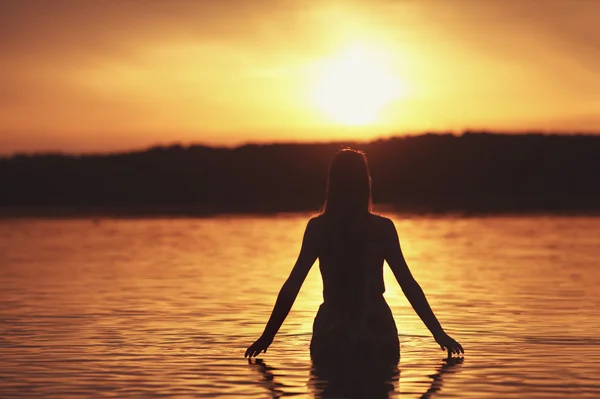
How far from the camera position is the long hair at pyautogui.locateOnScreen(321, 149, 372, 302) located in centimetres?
1179

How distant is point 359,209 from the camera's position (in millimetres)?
11852

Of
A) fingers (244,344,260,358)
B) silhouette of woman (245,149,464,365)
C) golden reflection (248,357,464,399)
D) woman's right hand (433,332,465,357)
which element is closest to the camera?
golden reflection (248,357,464,399)

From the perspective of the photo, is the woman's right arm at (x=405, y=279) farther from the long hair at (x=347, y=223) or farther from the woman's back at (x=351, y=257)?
the long hair at (x=347, y=223)

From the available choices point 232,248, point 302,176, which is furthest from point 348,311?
point 302,176

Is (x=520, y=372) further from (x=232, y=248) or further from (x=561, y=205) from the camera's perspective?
(x=561, y=205)

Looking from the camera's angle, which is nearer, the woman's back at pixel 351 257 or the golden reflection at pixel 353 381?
the golden reflection at pixel 353 381

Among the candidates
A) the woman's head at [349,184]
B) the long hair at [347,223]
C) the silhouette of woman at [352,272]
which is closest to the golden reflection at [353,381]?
the silhouette of woman at [352,272]

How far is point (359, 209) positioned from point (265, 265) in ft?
71.3

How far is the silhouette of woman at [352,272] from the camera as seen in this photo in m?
11.9

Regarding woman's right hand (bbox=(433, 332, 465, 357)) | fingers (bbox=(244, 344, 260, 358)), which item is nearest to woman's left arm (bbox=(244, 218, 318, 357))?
fingers (bbox=(244, 344, 260, 358))

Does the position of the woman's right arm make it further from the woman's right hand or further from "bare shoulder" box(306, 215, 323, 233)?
"bare shoulder" box(306, 215, 323, 233)

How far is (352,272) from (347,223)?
494 millimetres

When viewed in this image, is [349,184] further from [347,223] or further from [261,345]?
[261,345]

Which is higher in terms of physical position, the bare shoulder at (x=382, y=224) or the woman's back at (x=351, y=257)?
the bare shoulder at (x=382, y=224)
